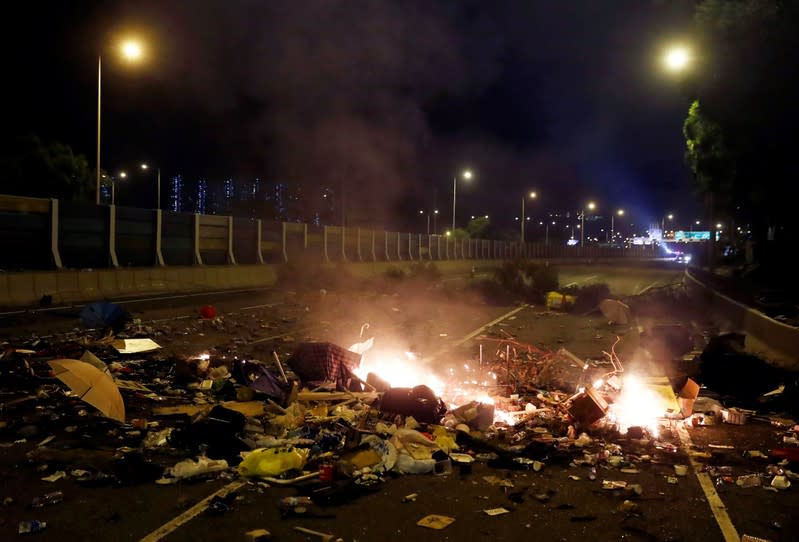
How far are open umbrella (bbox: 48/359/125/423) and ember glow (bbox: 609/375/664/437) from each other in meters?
4.97

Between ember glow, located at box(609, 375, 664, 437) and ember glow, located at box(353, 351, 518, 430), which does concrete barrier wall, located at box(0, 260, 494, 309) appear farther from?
ember glow, located at box(609, 375, 664, 437)

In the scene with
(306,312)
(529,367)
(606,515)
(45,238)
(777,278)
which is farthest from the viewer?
(777,278)

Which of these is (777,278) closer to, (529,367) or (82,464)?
(529,367)

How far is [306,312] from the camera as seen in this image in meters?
17.2

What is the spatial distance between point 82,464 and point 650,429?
208 inches

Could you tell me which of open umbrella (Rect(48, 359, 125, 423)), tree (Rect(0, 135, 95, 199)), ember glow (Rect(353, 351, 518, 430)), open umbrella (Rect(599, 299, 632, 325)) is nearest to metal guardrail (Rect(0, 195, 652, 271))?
ember glow (Rect(353, 351, 518, 430))

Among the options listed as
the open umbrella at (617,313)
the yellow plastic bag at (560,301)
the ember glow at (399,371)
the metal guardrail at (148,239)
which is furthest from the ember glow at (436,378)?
the metal guardrail at (148,239)

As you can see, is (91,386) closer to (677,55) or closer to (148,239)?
(677,55)

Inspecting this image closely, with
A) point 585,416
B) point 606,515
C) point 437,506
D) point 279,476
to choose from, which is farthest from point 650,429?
point 279,476

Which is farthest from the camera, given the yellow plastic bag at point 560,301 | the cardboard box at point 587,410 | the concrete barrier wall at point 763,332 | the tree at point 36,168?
the tree at point 36,168

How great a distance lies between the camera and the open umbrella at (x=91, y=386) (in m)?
6.23

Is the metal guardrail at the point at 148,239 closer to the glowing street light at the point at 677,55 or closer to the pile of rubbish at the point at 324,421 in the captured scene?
the pile of rubbish at the point at 324,421

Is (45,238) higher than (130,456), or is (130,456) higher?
(45,238)

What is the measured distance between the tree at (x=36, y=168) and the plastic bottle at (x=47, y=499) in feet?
147
